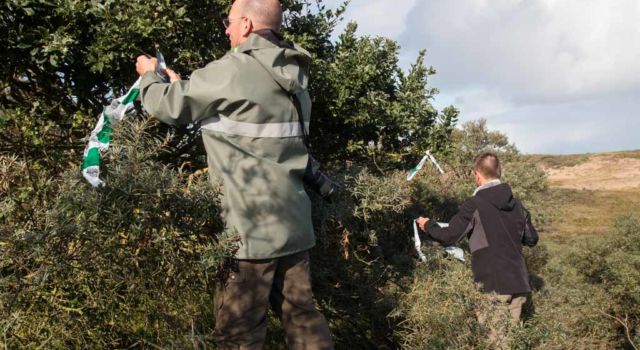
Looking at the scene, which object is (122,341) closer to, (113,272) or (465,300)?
(113,272)

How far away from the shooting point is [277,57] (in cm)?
295

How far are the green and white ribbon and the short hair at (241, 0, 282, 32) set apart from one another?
725 mm

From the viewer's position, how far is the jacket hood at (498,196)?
514cm

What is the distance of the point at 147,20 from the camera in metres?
3.52

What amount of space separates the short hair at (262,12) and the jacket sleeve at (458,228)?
2.78 metres

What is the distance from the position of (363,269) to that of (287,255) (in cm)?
272

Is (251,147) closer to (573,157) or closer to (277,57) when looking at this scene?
(277,57)

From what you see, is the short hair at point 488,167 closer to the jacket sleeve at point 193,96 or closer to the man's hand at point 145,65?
the jacket sleeve at point 193,96

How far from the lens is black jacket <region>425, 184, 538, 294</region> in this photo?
16.3ft

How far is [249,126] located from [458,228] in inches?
112

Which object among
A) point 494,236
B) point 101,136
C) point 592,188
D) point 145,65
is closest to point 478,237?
point 494,236

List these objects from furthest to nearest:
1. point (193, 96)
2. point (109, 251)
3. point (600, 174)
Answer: point (600, 174), point (193, 96), point (109, 251)

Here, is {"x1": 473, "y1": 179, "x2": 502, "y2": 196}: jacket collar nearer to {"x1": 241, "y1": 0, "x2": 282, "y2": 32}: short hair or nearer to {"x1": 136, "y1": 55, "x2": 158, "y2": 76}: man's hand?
{"x1": 241, "y1": 0, "x2": 282, "y2": 32}: short hair

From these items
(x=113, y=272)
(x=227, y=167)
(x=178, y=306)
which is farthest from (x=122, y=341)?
(x=227, y=167)
